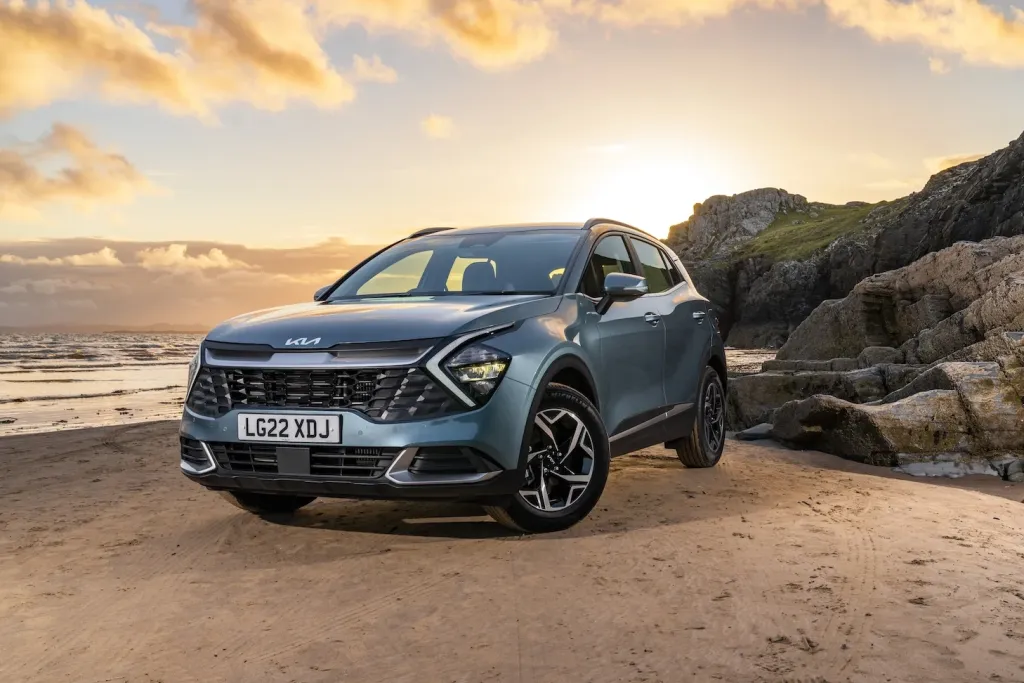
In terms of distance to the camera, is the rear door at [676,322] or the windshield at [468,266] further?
the rear door at [676,322]

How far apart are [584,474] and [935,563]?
6.07 ft

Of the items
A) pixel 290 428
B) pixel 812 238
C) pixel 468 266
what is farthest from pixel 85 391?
pixel 812 238

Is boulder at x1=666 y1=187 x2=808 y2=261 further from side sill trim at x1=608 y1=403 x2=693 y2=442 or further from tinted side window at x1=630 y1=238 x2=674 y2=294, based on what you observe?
side sill trim at x1=608 y1=403 x2=693 y2=442

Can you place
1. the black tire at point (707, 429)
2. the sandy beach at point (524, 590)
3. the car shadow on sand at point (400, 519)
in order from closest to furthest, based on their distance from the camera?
1. the sandy beach at point (524, 590)
2. the car shadow on sand at point (400, 519)
3. the black tire at point (707, 429)

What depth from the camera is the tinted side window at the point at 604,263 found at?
593 centimetres

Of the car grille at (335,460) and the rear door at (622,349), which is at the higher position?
the rear door at (622,349)

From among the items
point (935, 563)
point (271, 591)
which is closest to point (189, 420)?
point (271, 591)

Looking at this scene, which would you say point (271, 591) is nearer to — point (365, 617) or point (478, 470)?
point (365, 617)

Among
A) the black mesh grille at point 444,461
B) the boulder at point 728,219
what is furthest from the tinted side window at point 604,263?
the boulder at point 728,219

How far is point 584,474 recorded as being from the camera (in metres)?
5.22

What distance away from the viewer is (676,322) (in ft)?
22.7

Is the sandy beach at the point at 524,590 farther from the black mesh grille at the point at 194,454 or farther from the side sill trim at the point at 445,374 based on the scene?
the side sill trim at the point at 445,374

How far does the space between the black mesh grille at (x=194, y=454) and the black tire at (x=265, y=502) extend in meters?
0.53

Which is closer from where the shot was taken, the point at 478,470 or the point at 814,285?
the point at 478,470
